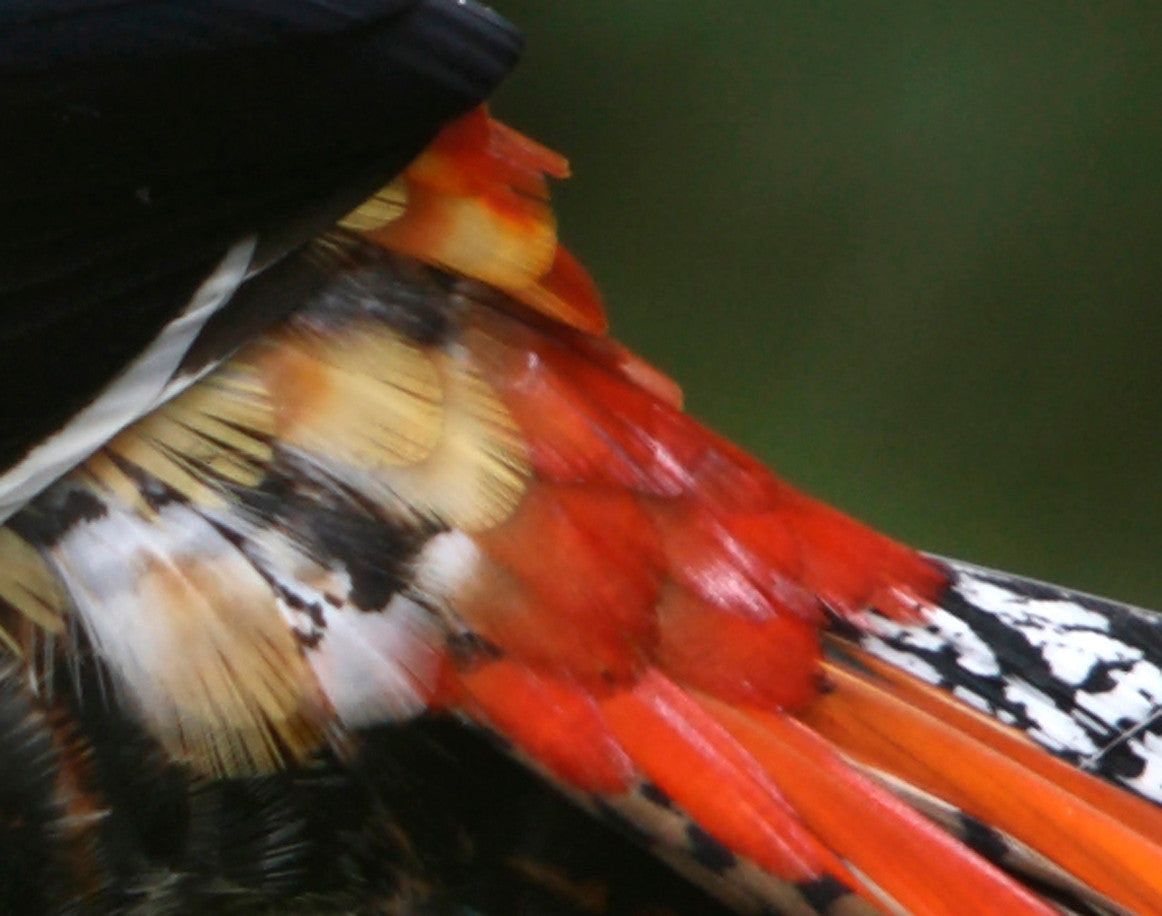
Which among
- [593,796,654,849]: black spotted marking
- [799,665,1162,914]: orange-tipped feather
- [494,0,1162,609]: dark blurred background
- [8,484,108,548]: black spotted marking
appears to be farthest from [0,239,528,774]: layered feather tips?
[494,0,1162,609]: dark blurred background

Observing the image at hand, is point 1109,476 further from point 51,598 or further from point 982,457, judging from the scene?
point 51,598

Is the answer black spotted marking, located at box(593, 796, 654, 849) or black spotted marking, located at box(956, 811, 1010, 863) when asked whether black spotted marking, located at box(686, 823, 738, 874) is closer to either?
black spotted marking, located at box(593, 796, 654, 849)

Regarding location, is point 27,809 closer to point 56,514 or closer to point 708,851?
point 56,514

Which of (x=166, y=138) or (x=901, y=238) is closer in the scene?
(x=166, y=138)

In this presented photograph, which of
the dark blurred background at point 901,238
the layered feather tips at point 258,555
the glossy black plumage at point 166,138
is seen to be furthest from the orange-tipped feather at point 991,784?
the dark blurred background at point 901,238

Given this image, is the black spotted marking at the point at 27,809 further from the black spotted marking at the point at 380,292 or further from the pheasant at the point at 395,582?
the black spotted marking at the point at 380,292

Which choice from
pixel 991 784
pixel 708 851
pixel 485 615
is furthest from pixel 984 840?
pixel 485 615

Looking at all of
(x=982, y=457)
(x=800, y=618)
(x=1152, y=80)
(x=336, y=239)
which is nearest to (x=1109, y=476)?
(x=982, y=457)
